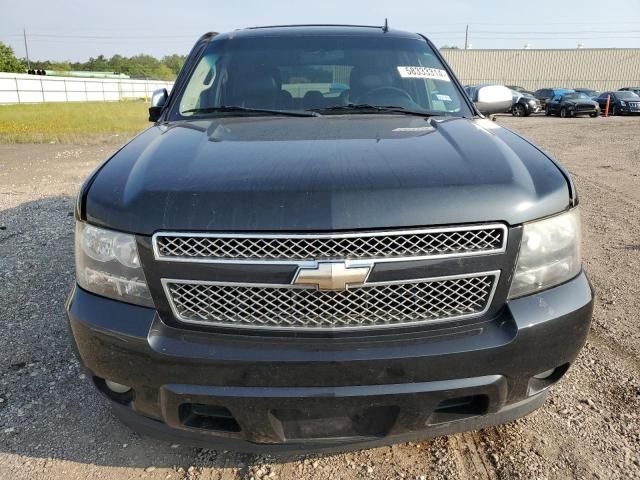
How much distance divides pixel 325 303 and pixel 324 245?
0.20 meters

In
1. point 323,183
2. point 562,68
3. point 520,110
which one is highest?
point 562,68

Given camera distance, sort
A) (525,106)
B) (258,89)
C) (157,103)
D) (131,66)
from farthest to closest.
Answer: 1. (131,66)
2. (525,106)
3. (157,103)
4. (258,89)

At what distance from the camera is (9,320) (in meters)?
3.48

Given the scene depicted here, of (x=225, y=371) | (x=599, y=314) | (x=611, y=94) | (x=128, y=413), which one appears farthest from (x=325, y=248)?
(x=611, y=94)

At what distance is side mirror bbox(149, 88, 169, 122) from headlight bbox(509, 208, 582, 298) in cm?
244

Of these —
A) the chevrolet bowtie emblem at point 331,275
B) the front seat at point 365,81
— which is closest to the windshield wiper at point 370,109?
the front seat at point 365,81

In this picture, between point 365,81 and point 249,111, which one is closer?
point 249,111

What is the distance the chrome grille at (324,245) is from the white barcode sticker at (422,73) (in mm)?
1721

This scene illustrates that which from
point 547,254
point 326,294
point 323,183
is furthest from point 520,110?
point 326,294

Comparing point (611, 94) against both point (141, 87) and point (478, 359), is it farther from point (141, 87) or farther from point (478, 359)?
point (141, 87)

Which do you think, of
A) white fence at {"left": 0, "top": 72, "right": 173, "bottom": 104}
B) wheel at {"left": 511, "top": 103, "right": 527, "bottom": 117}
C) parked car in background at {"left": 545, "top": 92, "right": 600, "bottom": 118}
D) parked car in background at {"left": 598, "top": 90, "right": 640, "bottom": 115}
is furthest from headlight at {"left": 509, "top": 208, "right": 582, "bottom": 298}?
Result: white fence at {"left": 0, "top": 72, "right": 173, "bottom": 104}

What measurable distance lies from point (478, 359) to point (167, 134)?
1.72 meters

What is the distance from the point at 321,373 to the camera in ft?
5.38

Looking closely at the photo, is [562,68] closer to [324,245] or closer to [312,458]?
[312,458]
